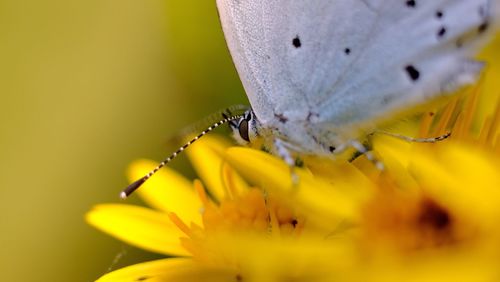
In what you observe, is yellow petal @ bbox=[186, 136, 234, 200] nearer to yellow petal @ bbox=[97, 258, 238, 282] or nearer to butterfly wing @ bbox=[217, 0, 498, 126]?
yellow petal @ bbox=[97, 258, 238, 282]

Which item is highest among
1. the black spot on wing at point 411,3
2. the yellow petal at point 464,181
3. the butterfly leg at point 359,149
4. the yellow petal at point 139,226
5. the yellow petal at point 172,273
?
the black spot on wing at point 411,3

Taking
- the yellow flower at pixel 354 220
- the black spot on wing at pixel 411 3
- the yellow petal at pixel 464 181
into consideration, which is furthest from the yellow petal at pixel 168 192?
the yellow petal at pixel 464 181

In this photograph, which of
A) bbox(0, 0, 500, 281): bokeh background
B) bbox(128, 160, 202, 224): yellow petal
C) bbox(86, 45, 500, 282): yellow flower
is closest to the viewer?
bbox(86, 45, 500, 282): yellow flower

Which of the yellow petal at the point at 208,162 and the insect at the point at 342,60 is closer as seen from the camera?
the insect at the point at 342,60

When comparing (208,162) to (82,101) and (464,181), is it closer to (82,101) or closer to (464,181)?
(82,101)

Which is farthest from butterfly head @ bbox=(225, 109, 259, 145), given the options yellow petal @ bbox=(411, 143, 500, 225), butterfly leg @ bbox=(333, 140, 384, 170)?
yellow petal @ bbox=(411, 143, 500, 225)

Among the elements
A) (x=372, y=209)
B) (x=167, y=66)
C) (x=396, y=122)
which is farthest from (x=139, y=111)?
(x=372, y=209)

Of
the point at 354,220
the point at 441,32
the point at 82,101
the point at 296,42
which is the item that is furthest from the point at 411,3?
the point at 82,101

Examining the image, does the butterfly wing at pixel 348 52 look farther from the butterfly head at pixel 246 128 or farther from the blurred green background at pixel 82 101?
the blurred green background at pixel 82 101
